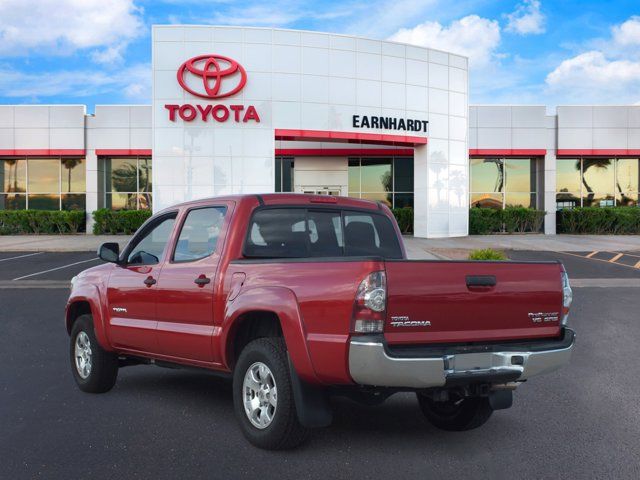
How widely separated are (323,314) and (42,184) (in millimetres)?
36998

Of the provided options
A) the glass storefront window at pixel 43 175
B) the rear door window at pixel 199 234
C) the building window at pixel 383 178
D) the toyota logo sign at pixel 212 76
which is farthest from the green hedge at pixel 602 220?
the rear door window at pixel 199 234

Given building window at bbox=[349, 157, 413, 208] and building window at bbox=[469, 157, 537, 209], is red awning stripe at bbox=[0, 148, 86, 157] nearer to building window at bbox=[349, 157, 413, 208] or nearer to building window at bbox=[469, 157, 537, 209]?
building window at bbox=[349, 157, 413, 208]

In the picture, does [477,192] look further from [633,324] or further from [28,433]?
[28,433]

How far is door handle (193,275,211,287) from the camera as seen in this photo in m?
5.26

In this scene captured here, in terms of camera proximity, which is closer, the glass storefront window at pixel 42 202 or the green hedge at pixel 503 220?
the green hedge at pixel 503 220

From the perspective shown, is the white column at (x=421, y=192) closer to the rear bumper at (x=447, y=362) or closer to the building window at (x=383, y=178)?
the building window at (x=383, y=178)

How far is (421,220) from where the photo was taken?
3241cm

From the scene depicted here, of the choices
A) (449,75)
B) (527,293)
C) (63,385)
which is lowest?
(63,385)

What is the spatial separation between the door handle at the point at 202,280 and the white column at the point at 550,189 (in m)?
33.4

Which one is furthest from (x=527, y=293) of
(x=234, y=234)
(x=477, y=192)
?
(x=477, y=192)

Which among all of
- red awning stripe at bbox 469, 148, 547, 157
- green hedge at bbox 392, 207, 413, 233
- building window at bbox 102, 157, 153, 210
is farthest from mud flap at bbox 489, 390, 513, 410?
building window at bbox 102, 157, 153, 210

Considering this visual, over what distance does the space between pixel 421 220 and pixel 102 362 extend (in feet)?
88.3

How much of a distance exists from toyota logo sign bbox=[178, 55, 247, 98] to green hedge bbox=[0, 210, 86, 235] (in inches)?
456

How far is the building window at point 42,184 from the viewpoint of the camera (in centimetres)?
3753
